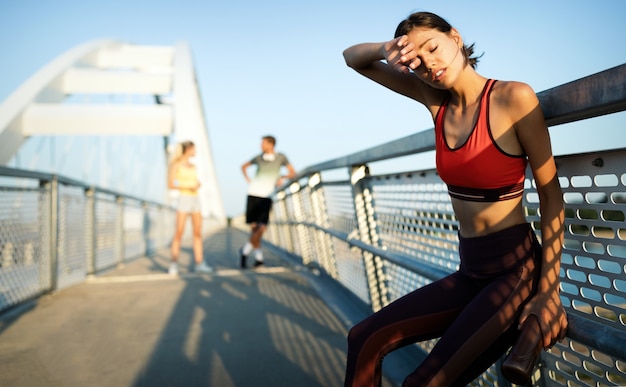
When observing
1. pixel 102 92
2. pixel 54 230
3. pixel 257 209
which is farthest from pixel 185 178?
pixel 102 92

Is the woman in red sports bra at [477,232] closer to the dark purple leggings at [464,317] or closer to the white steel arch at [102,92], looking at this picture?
the dark purple leggings at [464,317]

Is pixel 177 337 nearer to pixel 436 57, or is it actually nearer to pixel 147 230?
pixel 436 57

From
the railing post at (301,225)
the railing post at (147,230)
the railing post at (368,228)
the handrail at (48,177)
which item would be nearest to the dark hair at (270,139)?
the railing post at (301,225)

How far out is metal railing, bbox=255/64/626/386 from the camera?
1.33 meters

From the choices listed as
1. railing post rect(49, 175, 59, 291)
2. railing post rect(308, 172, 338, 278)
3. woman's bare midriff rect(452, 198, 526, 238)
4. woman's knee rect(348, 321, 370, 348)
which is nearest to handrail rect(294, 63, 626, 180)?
woman's bare midriff rect(452, 198, 526, 238)

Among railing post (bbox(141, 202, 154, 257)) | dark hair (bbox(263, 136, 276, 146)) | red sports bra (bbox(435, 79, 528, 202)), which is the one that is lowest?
railing post (bbox(141, 202, 154, 257))

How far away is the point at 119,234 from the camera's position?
787 centimetres

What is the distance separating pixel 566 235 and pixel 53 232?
4.67 m

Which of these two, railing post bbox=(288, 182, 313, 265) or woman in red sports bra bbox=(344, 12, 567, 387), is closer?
woman in red sports bra bbox=(344, 12, 567, 387)

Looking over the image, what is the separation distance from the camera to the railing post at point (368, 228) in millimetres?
3270

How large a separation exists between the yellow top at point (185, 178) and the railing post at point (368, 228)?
3.98m

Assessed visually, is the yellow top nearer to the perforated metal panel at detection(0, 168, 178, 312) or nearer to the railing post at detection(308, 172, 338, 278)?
the perforated metal panel at detection(0, 168, 178, 312)

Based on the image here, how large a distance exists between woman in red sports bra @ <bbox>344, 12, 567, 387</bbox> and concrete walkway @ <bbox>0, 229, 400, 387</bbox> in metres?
1.02

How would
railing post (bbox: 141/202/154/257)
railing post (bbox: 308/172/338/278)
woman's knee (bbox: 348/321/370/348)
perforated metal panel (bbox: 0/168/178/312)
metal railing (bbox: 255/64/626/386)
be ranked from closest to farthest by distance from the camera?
metal railing (bbox: 255/64/626/386)
woman's knee (bbox: 348/321/370/348)
perforated metal panel (bbox: 0/168/178/312)
railing post (bbox: 308/172/338/278)
railing post (bbox: 141/202/154/257)
